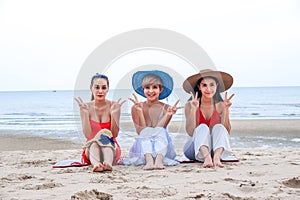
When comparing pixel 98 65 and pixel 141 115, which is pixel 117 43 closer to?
pixel 98 65

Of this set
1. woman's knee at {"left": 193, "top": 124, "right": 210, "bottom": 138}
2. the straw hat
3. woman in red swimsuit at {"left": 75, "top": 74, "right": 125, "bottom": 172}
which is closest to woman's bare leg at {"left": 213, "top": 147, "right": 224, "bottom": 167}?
woman's knee at {"left": 193, "top": 124, "right": 210, "bottom": 138}

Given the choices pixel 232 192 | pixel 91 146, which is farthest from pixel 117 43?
pixel 232 192

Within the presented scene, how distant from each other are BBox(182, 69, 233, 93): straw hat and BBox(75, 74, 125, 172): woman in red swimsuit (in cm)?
88

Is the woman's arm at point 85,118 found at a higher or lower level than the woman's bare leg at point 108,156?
higher

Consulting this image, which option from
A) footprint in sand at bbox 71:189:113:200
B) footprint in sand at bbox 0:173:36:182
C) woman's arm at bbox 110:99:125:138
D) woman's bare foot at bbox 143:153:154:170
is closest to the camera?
footprint in sand at bbox 71:189:113:200

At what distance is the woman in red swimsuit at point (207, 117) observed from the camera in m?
3.90

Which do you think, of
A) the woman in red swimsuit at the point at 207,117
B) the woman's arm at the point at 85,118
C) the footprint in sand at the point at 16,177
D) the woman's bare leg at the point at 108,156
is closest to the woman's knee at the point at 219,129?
the woman in red swimsuit at the point at 207,117

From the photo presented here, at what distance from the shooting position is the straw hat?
400 centimetres

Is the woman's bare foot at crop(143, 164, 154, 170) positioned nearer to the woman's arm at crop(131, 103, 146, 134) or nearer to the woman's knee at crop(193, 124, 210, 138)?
the woman's arm at crop(131, 103, 146, 134)

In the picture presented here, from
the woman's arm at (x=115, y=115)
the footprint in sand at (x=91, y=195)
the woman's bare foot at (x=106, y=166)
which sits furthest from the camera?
the woman's arm at (x=115, y=115)

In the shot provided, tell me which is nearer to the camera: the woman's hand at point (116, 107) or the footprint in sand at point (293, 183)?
the footprint in sand at point (293, 183)

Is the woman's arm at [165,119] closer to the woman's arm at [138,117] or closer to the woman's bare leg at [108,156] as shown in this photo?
the woman's arm at [138,117]

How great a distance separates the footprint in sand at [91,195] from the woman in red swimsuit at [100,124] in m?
0.96

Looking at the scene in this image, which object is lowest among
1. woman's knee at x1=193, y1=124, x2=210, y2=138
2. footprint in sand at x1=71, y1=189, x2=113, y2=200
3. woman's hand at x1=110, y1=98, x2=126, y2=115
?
footprint in sand at x1=71, y1=189, x2=113, y2=200
